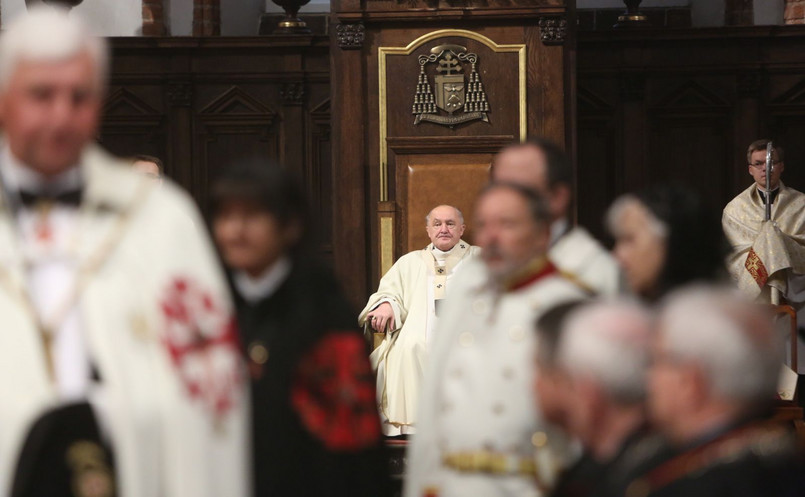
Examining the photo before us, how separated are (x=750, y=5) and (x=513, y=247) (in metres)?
10.0

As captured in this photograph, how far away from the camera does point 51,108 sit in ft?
9.01

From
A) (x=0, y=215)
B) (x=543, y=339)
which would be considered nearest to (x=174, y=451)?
(x=0, y=215)

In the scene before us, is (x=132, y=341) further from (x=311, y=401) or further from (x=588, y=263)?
(x=588, y=263)

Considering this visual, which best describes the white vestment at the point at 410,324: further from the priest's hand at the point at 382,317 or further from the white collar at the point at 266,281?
the white collar at the point at 266,281

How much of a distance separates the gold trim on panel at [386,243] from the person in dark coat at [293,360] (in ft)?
20.5

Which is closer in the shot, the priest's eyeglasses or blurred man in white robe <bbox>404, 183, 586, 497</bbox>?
blurred man in white robe <bbox>404, 183, 586, 497</bbox>

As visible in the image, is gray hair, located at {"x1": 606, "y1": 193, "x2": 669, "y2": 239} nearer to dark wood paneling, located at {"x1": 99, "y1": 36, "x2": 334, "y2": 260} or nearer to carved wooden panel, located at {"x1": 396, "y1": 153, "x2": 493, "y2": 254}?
carved wooden panel, located at {"x1": 396, "y1": 153, "x2": 493, "y2": 254}

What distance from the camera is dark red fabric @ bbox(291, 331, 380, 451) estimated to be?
3697 mm

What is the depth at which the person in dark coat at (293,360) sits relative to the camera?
3.67m

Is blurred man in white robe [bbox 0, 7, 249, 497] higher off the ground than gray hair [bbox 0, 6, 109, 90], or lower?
lower

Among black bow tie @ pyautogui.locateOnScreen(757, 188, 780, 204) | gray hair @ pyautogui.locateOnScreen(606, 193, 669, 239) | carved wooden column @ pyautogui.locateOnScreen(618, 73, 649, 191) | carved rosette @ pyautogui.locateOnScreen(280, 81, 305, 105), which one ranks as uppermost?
carved rosette @ pyautogui.locateOnScreen(280, 81, 305, 105)

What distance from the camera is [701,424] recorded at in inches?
106

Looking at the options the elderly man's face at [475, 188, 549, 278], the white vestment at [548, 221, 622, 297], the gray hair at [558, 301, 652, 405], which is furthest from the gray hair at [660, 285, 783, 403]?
the white vestment at [548, 221, 622, 297]

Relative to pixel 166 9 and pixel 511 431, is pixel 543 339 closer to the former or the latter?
pixel 511 431
